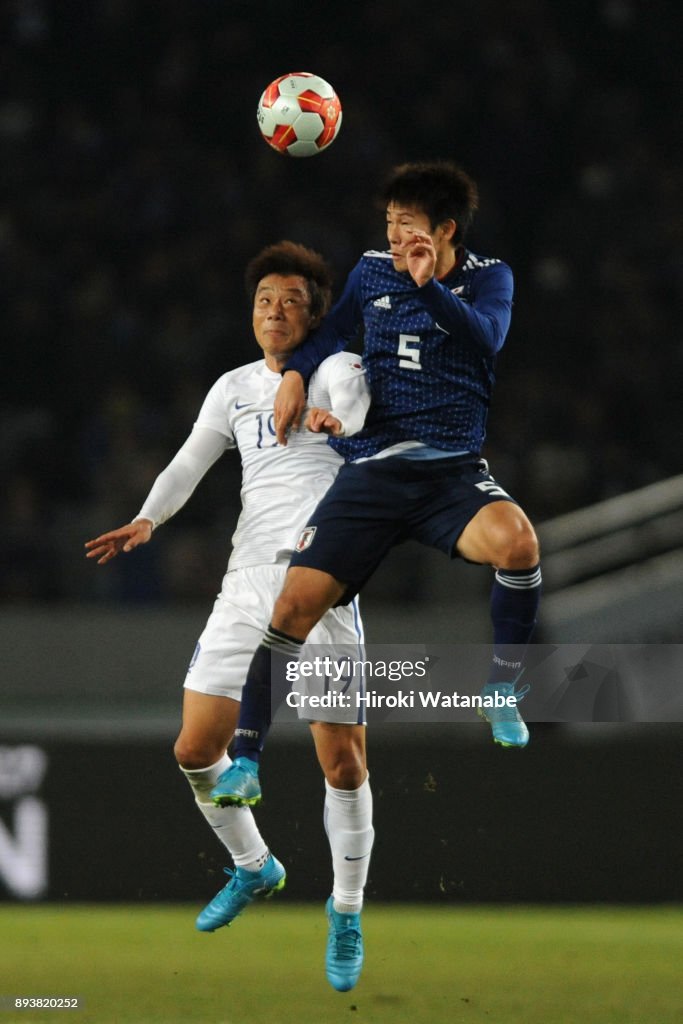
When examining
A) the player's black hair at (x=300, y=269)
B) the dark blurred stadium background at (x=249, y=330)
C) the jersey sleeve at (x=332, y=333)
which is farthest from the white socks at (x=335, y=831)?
the dark blurred stadium background at (x=249, y=330)

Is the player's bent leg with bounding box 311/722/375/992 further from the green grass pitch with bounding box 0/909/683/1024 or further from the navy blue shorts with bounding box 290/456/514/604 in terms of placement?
the navy blue shorts with bounding box 290/456/514/604

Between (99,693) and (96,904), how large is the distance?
3.47ft

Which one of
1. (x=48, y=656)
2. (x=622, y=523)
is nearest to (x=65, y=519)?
(x=48, y=656)

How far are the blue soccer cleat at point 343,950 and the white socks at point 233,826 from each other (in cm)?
28

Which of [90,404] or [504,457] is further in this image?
[90,404]

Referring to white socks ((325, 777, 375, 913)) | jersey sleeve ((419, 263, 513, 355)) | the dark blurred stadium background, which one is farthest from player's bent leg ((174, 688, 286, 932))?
the dark blurred stadium background

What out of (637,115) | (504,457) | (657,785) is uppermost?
(637,115)

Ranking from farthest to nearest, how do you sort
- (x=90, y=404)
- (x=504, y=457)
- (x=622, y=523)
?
1. (x=90, y=404)
2. (x=504, y=457)
3. (x=622, y=523)

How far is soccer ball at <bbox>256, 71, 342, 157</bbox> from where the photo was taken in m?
5.02

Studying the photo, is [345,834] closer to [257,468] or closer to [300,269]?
[257,468]

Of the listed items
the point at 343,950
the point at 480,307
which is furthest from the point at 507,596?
the point at 343,950

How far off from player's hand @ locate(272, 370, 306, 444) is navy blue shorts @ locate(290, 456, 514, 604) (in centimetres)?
26

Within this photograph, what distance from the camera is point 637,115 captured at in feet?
40.0

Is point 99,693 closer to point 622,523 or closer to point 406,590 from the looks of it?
point 406,590
